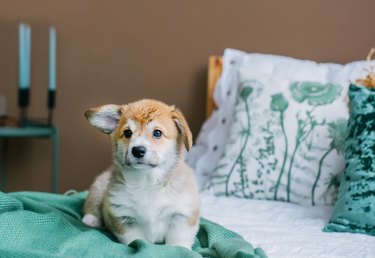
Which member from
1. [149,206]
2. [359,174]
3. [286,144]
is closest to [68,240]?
[149,206]

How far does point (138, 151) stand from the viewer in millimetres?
1088

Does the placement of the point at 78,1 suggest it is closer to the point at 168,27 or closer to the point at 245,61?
the point at 168,27

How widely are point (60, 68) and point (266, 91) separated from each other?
3.39 ft

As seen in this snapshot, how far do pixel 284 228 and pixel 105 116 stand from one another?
0.52 meters

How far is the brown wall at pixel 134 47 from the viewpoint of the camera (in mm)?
2152

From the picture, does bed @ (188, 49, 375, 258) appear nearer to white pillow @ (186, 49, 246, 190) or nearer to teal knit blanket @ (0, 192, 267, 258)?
white pillow @ (186, 49, 246, 190)

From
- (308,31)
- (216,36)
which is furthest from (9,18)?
(308,31)

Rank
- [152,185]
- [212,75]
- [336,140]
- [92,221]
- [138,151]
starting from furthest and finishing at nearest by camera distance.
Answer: [212,75]
[336,140]
[92,221]
[152,185]
[138,151]

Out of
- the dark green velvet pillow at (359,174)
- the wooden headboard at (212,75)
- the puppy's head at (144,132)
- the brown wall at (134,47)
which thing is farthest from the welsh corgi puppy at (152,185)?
the brown wall at (134,47)

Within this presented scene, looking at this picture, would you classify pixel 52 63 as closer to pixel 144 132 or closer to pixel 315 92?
pixel 315 92

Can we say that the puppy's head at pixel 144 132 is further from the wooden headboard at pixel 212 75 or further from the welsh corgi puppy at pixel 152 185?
the wooden headboard at pixel 212 75

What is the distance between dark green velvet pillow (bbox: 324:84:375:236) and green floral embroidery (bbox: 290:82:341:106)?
193 mm

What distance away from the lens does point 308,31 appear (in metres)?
2.16

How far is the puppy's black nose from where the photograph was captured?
1.09 m
